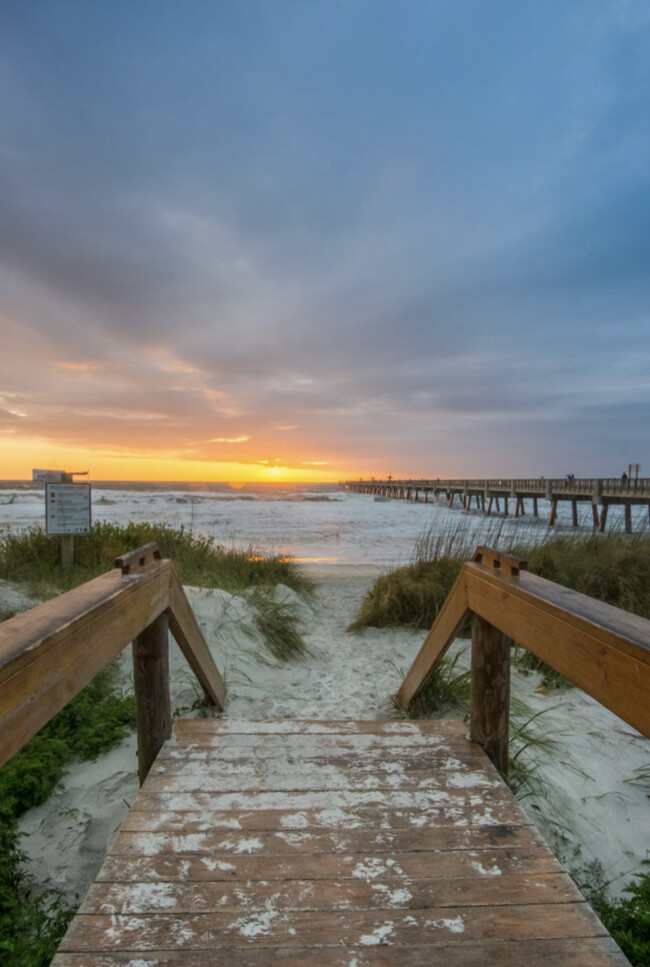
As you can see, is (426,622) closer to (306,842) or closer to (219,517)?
(306,842)

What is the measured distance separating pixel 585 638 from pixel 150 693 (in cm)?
205

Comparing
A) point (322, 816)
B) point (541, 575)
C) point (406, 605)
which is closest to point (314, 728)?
point (322, 816)

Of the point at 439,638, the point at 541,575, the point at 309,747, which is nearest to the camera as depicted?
the point at 309,747

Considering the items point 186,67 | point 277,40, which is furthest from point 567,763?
point 277,40

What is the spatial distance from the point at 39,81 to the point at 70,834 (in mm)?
9238

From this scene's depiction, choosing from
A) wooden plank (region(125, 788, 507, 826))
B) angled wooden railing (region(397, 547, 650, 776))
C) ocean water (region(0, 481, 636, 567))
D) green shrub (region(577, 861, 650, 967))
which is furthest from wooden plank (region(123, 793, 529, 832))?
ocean water (region(0, 481, 636, 567))

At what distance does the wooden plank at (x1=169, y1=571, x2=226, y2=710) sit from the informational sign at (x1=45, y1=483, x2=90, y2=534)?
3941 mm

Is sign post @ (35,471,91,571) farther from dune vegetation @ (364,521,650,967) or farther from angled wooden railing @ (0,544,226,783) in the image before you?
angled wooden railing @ (0,544,226,783)

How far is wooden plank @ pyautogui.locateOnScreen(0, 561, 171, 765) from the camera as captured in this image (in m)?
1.08

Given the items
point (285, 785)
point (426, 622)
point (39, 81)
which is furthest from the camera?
point (39, 81)

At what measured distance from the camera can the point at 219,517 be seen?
24.3m

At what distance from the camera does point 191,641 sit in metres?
2.91

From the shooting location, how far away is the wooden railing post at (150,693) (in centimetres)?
239

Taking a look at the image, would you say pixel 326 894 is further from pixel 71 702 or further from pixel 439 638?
pixel 71 702
